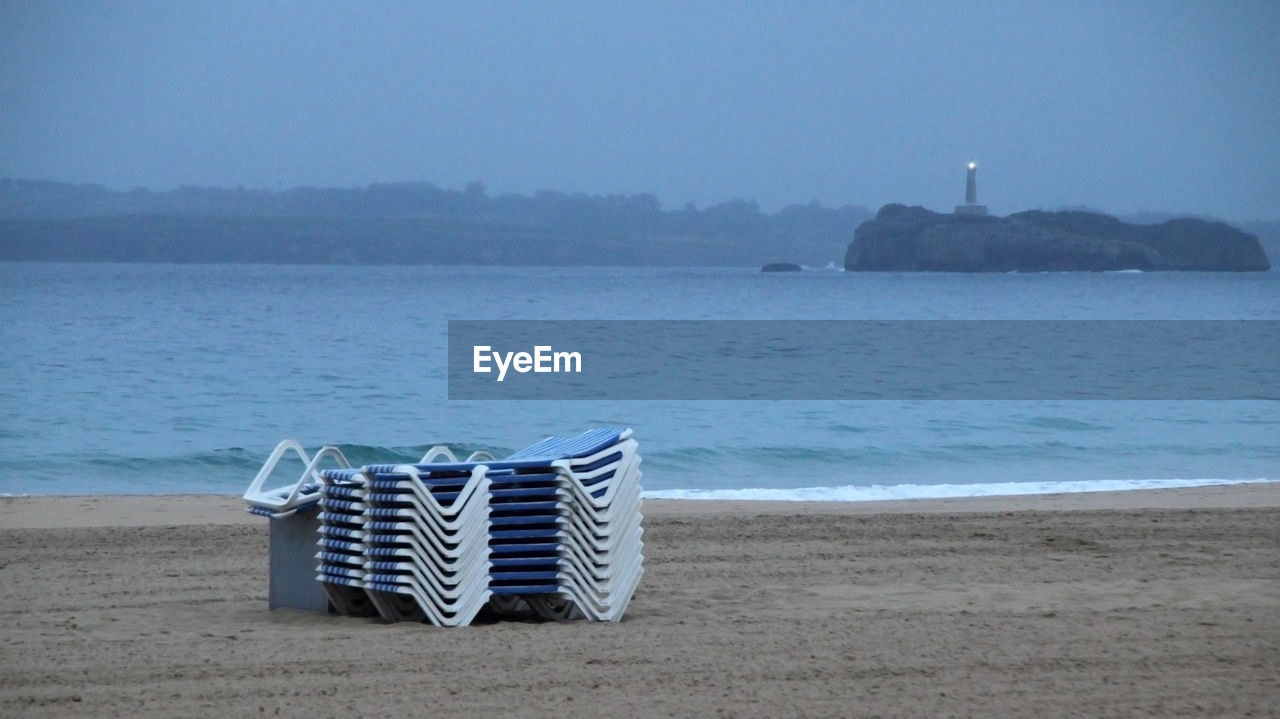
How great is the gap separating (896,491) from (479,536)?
389 inches

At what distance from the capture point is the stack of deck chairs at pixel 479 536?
6773 millimetres

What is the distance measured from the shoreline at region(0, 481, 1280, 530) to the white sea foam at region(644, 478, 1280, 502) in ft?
2.01

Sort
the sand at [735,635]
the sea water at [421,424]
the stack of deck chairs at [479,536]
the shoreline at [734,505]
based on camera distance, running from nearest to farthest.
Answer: the sand at [735,635], the stack of deck chairs at [479,536], the shoreline at [734,505], the sea water at [421,424]

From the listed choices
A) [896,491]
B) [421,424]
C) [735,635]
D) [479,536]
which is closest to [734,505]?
[896,491]

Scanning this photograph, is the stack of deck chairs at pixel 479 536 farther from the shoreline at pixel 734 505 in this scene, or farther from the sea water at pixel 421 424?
the sea water at pixel 421 424

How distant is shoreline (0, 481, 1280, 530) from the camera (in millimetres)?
11922

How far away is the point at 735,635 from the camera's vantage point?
677 centimetres

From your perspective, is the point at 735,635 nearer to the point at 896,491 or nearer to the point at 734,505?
the point at 734,505

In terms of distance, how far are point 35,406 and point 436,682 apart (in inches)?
932

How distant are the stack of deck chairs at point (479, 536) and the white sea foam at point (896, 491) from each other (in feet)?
25.3

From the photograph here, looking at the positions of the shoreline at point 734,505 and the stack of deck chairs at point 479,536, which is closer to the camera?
the stack of deck chairs at point 479,536

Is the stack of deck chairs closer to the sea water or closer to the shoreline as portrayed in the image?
the shoreline

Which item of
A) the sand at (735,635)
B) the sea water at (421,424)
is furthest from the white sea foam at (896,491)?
the sand at (735,635)

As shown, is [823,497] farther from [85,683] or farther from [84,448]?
[84,448]
